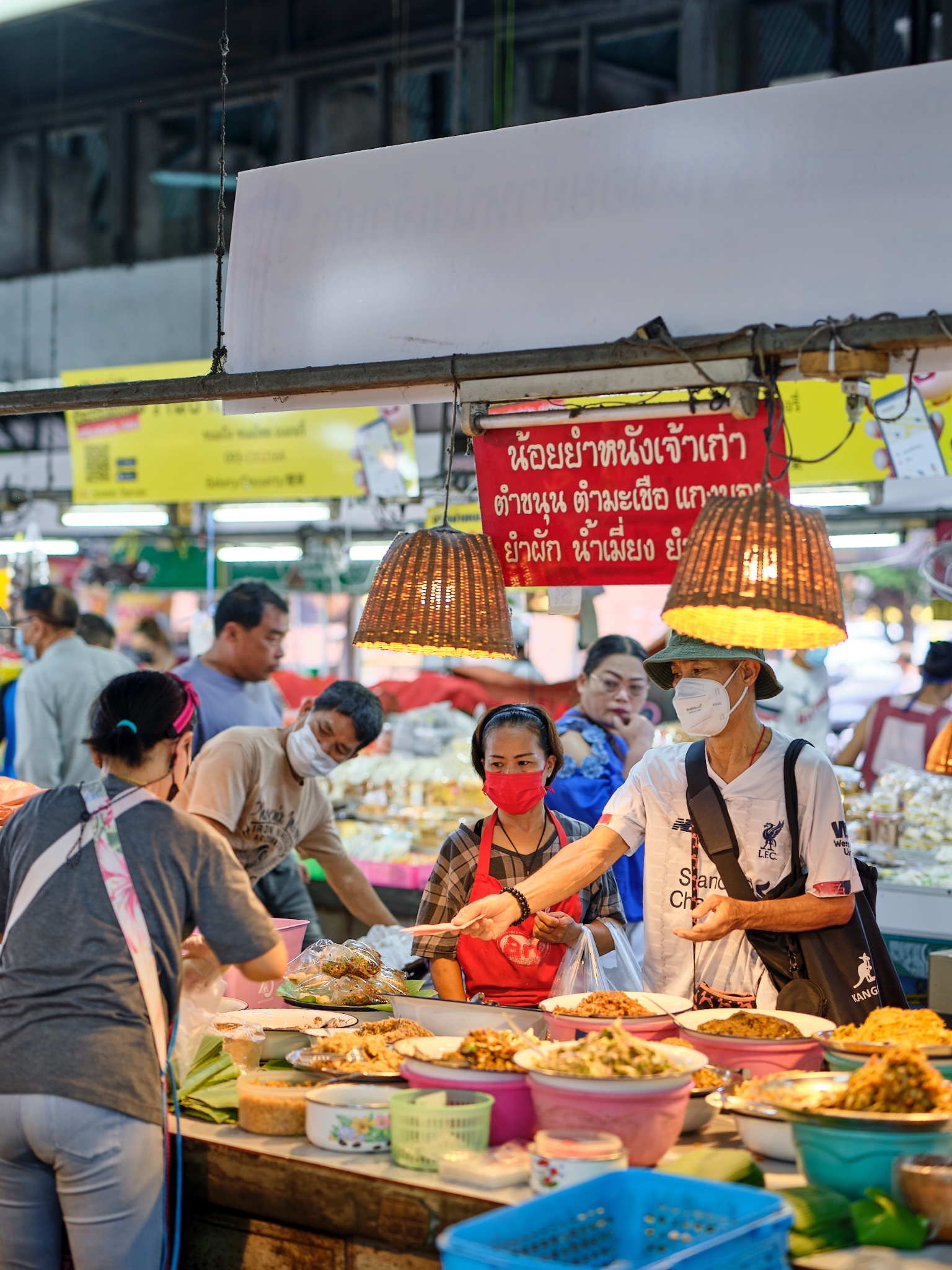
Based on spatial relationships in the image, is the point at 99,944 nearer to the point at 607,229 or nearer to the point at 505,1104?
the point at 505,1104

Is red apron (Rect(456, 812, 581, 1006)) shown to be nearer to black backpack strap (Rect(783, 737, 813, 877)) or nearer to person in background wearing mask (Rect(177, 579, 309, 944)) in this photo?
black backpack strap (Rect(783, 737, 813, 877))

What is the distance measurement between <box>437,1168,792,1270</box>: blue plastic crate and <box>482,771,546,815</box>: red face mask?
5.24 feet

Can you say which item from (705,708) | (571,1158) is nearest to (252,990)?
(705,708)

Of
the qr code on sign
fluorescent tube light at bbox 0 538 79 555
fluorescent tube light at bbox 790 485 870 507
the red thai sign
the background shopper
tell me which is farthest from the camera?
fluorescent tube light at bbox 0 538 79 555

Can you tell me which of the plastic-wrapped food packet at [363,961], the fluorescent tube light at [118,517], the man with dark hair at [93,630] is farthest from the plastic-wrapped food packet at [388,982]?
the fluorescent tube light at [118,517]

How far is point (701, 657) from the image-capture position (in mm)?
3418

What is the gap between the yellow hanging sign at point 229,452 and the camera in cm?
807

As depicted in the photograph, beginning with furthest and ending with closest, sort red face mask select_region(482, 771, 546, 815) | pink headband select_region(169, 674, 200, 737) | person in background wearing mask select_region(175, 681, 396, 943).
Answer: person in background wearing mask select_region(175, 681, 396, 943) → red face mask select_region(482, 771, 546, 815) → pink headband select_region(169, 674, 200, 737)

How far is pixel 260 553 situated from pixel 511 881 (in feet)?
25.4

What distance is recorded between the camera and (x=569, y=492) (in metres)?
3.45

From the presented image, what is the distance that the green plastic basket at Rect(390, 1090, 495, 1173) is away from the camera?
254 centimetres

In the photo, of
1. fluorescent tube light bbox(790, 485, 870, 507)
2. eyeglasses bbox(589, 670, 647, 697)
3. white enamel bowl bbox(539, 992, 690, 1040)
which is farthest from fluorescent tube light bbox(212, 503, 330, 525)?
white enamel bowl bbox(539, 992, 690, 1040)

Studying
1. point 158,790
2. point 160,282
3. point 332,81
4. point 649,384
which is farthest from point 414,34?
point 158,790

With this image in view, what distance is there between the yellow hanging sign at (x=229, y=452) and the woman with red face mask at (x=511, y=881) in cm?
437
